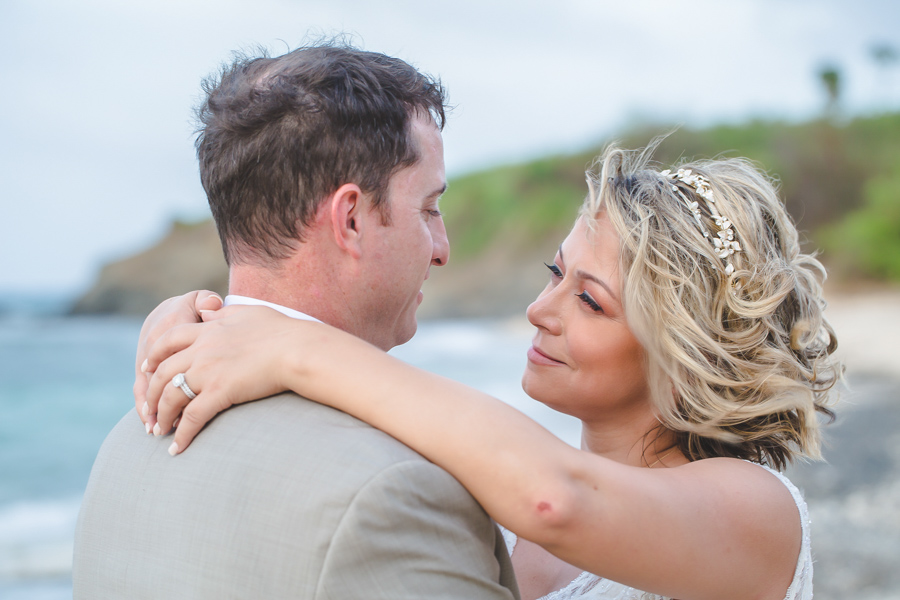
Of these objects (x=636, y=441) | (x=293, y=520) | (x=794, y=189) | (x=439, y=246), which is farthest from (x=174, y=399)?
(x=794, y=189)

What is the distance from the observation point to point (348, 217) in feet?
6.38

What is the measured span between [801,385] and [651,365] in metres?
0.51

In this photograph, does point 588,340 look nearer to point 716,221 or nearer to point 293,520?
point 716,221

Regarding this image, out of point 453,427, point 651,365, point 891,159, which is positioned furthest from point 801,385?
point 891,159

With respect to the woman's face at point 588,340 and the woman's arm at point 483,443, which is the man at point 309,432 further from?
the woman's face at point 588,340

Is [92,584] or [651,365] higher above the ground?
[651,365]

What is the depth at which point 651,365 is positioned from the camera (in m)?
2.56

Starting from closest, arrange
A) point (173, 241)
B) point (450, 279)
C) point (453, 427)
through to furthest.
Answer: point (453, 427)
point (450, 279)
point (173, 241)

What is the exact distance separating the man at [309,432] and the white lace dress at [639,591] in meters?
0.75

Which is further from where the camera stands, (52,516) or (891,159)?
(891,159)

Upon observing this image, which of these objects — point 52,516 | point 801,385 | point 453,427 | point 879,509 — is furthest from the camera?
point 52,516

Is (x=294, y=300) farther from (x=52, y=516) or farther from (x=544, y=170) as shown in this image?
(x=544, y=170)

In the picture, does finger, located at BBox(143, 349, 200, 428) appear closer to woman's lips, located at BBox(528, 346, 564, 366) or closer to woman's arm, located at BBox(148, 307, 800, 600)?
woman's arm, located at BBox(148, 307, 800, 600)

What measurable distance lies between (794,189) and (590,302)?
30.7 metres
